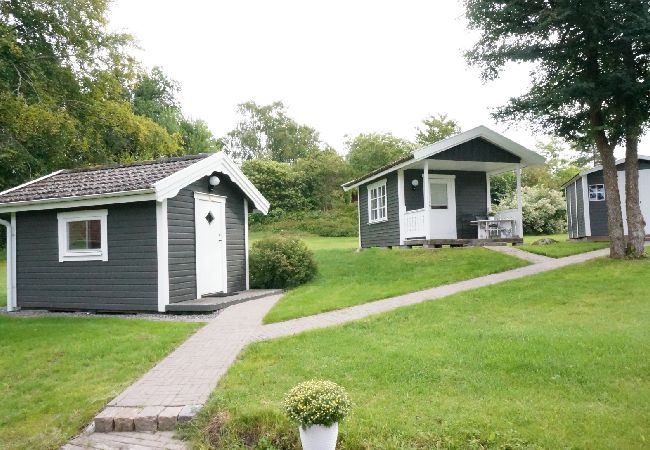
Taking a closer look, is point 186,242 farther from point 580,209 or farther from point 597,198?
point 580,209

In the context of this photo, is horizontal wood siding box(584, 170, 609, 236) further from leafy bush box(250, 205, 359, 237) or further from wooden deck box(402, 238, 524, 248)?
leafy bush box(250, 205, 359, 237)

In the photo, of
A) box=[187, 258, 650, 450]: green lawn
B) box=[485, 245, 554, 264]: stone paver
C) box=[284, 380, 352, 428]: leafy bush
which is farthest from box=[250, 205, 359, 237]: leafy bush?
box=[284, 380, 352, 428]: leafy bush

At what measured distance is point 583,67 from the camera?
13.8 metres

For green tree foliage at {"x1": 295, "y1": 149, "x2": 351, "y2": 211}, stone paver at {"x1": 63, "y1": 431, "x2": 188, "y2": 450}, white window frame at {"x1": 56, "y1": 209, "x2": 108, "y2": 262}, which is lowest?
stone paver at {"x1": 63, "y1": 431, "x2": 188, "y2": 450}

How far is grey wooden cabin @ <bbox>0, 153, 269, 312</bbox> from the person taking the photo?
10.9 meters

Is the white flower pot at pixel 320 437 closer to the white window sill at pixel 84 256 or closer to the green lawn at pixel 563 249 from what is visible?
the white window sill at pixel 84 256

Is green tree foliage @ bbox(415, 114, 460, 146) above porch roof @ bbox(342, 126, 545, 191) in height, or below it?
above

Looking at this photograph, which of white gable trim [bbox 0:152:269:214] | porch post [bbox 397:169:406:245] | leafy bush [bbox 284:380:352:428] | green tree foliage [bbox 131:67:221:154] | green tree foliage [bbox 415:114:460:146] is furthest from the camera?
green tree foliage [bbox 131:67:221:154]

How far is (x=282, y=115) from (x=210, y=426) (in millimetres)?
56082

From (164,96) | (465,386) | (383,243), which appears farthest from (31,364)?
(164,96)

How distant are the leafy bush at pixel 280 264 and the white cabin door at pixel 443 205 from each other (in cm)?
600

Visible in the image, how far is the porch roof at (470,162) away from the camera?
16.2 m

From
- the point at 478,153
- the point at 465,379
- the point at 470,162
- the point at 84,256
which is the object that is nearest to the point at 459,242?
the point at 470,162

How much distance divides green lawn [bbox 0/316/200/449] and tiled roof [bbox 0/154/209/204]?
2.93 metres
